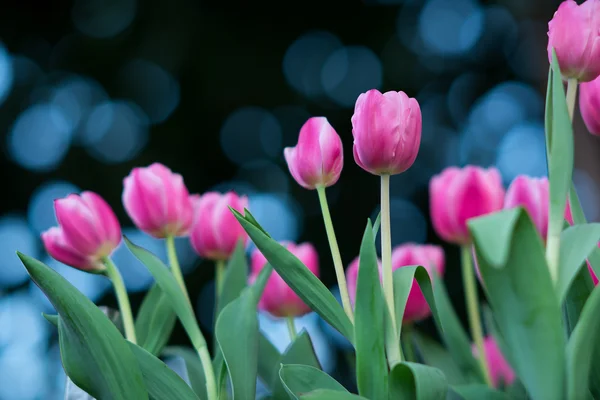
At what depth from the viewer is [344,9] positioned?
2338mm

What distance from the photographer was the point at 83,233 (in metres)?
0.36

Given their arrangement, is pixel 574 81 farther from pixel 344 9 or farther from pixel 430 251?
pixel 344 9

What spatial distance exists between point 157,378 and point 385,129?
15 centimetres

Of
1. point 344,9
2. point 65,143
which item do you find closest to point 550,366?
point 65,143

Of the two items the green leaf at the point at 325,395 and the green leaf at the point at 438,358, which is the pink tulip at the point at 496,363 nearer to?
the green leaf at the point at 438,358

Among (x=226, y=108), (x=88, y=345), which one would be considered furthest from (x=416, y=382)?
(x=226, y=108)

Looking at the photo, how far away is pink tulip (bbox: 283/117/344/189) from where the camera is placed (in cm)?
33

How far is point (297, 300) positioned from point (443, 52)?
207cm

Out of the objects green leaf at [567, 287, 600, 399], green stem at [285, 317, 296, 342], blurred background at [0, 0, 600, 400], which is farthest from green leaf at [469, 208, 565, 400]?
blurred background at [0, 0, 600, 400]

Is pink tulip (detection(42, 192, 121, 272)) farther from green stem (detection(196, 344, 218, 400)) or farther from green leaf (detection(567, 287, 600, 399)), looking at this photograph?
green leaf (detection(567, 287, 600, 399))

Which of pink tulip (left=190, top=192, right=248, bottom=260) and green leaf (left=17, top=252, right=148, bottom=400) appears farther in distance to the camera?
pink tulip (left=190, top=192, right=248, bottom=260)

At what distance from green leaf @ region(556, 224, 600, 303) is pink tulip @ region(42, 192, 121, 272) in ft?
0.77

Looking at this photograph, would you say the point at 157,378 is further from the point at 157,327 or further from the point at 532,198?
the point at 532,198

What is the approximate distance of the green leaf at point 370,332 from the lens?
0.90 ft
